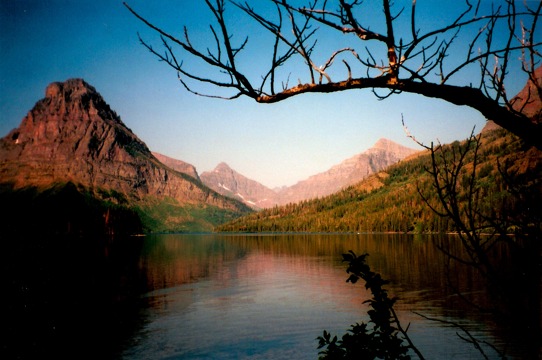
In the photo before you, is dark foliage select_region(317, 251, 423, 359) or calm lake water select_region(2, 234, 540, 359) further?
calm lake water select_region(2, 234, 540, 359)

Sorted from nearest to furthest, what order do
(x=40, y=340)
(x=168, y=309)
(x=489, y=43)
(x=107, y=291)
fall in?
(x=489, y=43)
(x=40, y=340)
(x=168, y=309)
(x=107, y=291)

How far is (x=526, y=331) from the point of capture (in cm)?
330

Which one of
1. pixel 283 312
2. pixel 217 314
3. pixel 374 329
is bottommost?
pixel 217 314

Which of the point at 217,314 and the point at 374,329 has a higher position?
the point at 374,329

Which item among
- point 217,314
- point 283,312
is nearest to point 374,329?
point 283,312

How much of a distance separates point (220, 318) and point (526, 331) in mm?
27786

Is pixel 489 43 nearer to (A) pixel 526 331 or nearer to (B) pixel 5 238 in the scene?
(A) pixel 526 331

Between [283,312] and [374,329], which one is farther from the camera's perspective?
[283,312]

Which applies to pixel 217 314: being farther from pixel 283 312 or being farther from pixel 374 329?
pixel 374 329

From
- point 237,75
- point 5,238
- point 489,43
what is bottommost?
point 5,238

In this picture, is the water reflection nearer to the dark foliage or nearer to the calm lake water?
the calm lake water

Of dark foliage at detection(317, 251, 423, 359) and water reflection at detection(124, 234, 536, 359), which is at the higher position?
dark foliage at detection(317, 251, 423, 359)

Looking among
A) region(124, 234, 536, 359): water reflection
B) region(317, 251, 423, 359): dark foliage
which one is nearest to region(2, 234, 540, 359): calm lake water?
region(124, 234, 536, 359): water reflection

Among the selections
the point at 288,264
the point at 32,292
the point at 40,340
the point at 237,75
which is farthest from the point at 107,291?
the point at 237,75
